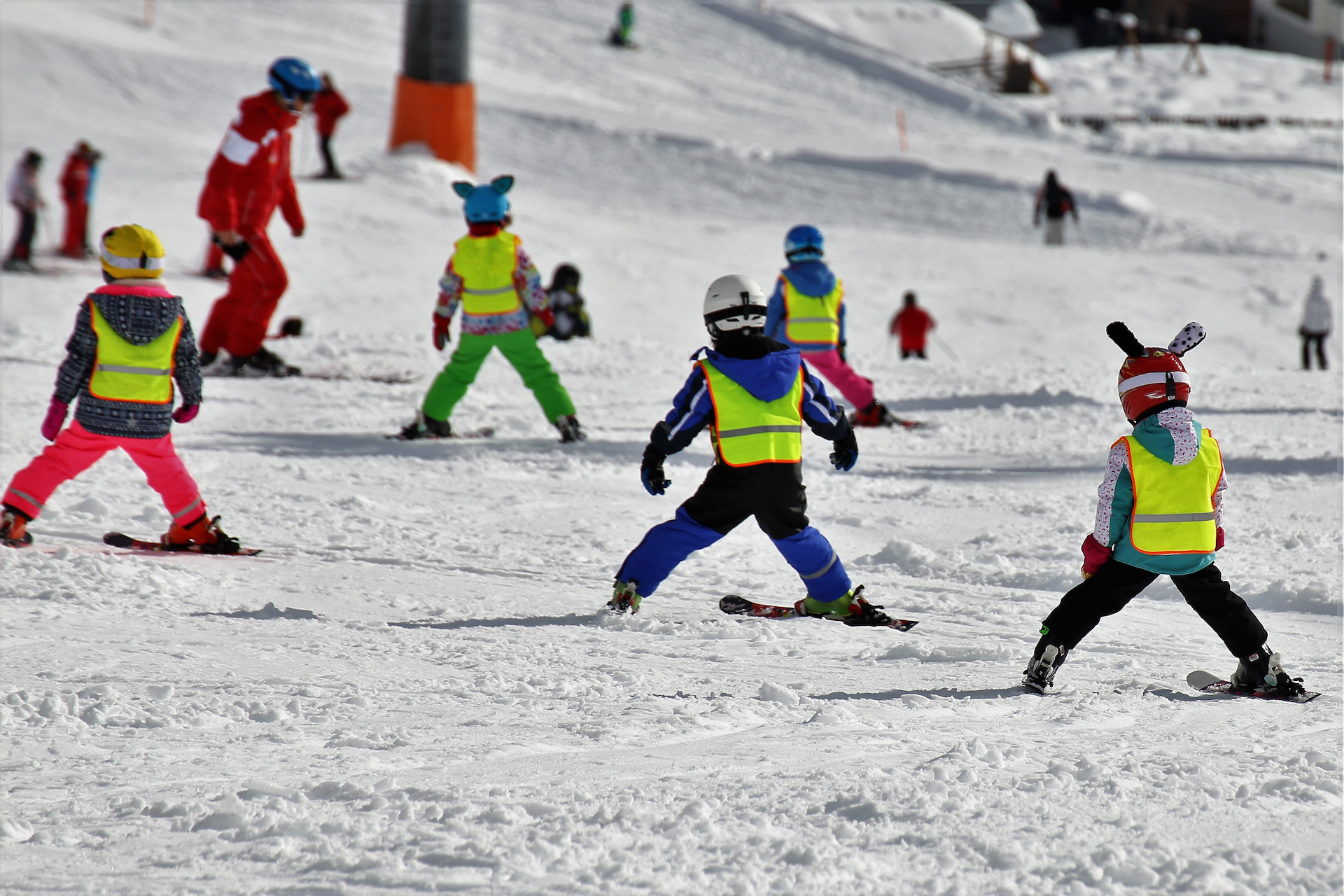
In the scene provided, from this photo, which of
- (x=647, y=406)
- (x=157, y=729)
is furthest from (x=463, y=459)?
(x=157, y=729)

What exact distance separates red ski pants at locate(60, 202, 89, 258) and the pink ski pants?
9.52m

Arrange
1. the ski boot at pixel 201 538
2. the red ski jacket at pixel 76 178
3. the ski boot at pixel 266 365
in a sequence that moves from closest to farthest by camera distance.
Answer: the ski boot at pixel 201 538
the ski boot at pixel 266 365
the red ski jacket at pixel 76 178

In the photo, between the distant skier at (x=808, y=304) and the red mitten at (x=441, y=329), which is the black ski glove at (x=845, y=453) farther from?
the distant skier at (x=808, y=304)

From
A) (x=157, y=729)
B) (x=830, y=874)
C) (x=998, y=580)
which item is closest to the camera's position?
(x=830, y=874)

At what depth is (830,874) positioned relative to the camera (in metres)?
2.59

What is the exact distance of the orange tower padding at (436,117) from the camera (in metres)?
18.1

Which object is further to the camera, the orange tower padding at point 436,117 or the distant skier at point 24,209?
the orange tower padding at point 436,117

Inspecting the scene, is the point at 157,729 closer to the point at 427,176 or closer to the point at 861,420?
the point at 861,420

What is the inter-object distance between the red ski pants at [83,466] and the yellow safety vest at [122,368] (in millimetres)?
159

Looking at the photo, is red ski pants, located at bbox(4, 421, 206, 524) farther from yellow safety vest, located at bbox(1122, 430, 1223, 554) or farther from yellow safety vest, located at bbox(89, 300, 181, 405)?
yellow safety vest, located at bbox(1122, 430, 1223, 554)

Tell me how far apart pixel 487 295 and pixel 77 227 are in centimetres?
923

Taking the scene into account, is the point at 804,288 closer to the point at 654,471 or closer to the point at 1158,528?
the point at 654,471

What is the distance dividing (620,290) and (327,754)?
12.5m

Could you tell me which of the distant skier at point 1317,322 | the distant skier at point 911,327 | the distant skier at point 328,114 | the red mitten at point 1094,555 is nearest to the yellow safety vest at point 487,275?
the red mitten at point 1094,555
